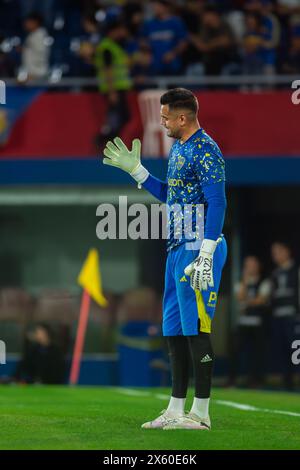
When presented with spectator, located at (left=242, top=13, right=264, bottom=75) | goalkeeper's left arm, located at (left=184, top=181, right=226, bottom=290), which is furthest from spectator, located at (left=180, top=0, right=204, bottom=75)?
goalkeeper's left arm, located at (left=184, top=181, right=226, bottom=290)

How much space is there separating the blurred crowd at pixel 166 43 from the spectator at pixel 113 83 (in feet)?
0.07

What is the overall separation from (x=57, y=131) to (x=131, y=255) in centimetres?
278

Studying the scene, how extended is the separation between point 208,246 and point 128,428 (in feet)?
4.57

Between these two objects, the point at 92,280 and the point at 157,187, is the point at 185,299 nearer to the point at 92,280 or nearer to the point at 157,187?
the point at 157,187

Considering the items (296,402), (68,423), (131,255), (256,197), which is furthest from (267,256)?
(68,423)

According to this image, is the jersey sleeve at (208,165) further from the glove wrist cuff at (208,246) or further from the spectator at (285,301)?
the spectator at (285,301)

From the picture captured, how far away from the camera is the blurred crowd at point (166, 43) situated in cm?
2056

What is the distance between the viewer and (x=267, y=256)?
23266 millimetres

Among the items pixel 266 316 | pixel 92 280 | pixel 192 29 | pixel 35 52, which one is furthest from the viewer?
pixel 92 280

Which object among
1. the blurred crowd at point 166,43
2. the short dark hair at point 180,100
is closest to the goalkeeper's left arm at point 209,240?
the short dark hair at point 180,100

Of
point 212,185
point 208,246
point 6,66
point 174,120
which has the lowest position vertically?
point 208,246

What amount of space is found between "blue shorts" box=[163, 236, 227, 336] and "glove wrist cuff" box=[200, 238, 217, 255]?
7.7 inches

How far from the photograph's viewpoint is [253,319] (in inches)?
767

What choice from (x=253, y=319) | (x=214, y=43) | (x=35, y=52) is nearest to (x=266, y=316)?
(x=253, y=319)
